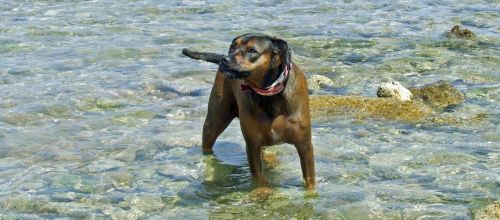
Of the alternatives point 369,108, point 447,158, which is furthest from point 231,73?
point 369,108

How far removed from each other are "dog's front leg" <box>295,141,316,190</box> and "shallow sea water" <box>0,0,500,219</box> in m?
0.14

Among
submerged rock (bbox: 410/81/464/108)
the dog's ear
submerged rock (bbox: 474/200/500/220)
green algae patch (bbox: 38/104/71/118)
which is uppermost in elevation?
the dog's ear

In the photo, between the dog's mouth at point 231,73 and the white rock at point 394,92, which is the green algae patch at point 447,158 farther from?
the dog's mouth at point 231,73

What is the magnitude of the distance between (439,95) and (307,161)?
390 centimetres

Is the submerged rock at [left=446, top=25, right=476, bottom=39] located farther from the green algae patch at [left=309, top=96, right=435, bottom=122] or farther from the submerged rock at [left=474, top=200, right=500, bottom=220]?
the submerged rock at [left=474, top=200, right=500, bottom=220]

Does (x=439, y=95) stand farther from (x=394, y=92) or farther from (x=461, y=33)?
(x=461, y=33)

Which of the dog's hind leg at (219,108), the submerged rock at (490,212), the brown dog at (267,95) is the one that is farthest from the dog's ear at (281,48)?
the submerged rock at (490,212)

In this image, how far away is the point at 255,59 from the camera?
619 cm

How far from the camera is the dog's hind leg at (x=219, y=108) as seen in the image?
7617 millimetres

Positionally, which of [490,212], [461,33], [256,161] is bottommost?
[461,33]

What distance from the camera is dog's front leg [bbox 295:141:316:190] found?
6766 millimetres

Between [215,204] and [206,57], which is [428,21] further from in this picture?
[215,204]

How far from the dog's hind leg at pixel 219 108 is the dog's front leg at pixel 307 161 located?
106cm

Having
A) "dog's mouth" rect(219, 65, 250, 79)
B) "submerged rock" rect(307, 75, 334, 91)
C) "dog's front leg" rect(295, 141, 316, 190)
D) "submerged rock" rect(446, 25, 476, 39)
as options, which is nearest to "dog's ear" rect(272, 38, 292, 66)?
"dog's mouth" rect(219, 65, 250, 79)
